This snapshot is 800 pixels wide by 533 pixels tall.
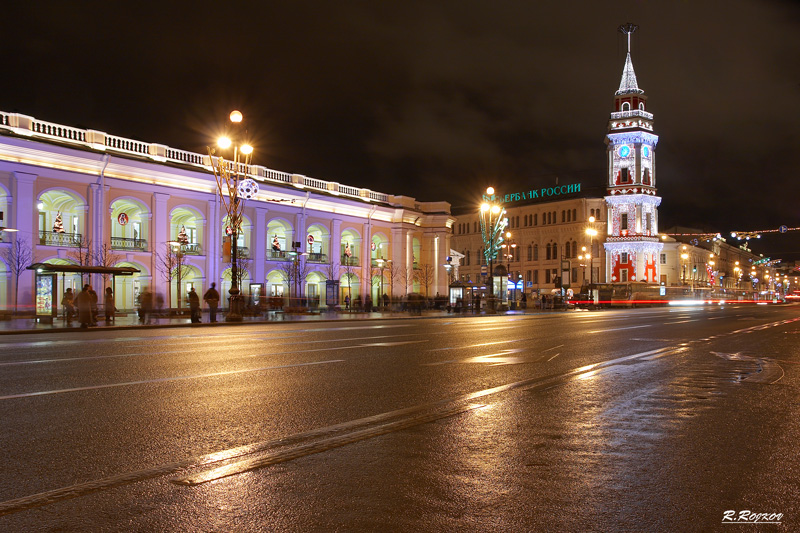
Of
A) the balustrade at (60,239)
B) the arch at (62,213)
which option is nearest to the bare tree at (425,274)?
the arch at (62,213)

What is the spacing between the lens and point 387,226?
64438mm

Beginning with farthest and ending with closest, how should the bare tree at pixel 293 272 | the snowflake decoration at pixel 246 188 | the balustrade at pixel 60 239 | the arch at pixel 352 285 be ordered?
the arch at pixel 352 285 → the bare tree at pixel 293 272 → the balustrade at pixel 60 239 → the snowflake decoration at pixel 246 188

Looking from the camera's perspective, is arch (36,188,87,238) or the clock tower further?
the clock tower

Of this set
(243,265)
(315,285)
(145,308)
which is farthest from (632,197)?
(145,308)

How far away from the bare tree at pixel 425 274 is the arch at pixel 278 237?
15.5m

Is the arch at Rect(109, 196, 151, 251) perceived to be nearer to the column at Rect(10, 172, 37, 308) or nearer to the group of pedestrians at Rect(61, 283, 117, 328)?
the column at Rect(10, 172, 37, 308)

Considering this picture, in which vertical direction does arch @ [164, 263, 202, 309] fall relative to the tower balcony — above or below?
below

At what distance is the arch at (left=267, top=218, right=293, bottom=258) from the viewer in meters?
55.3

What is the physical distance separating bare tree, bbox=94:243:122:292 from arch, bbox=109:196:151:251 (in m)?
0.78

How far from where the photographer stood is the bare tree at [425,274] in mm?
67250

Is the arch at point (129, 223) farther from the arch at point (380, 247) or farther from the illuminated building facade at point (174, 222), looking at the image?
the arch at point (380, 247)

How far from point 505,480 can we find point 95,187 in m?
43.0

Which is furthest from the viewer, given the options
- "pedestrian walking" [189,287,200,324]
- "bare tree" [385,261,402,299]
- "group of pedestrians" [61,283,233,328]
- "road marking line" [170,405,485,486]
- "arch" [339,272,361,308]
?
"bare tree" [385,261,402,299]

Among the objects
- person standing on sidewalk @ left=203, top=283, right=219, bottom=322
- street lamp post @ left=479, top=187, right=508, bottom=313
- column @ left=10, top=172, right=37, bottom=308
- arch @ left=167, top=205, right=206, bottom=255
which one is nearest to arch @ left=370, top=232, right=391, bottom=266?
arch @ left=167, top=205, right=206, bottom=255
